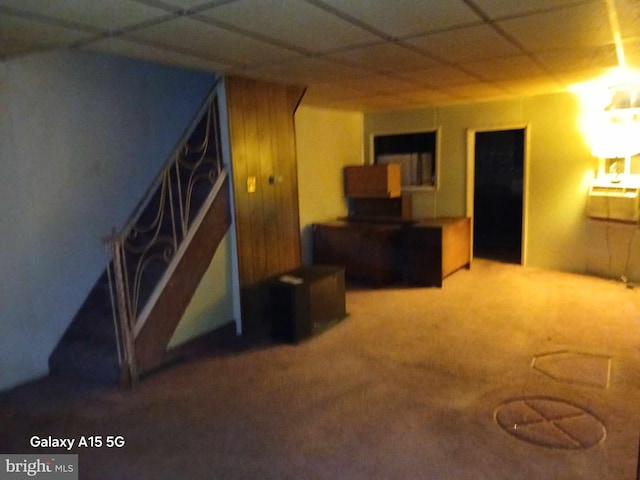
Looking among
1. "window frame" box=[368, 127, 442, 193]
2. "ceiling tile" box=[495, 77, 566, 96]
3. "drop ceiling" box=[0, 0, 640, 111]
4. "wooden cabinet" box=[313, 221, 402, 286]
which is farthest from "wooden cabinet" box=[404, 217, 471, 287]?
"drop ceiling" box=[0, 0, 640, 111]

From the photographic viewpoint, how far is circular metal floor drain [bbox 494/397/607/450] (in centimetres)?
237

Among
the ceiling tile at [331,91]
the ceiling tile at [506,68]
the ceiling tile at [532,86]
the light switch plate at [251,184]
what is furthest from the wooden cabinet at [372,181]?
the light switch plate at [251,184]

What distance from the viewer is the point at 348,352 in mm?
3582

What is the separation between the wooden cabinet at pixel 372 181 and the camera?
19.7ft

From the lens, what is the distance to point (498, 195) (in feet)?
21.3

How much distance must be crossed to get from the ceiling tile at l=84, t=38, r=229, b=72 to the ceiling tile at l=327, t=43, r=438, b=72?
0.90 m

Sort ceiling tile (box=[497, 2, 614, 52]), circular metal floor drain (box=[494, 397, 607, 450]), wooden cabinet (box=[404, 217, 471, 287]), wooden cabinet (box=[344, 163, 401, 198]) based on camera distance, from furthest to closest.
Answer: wooden cabinet (box=[344, 163, 401, 198])
wooden cabinet (box=[404, 217, 471, 287])
ceiling tile (box=[497, 2, 614, 52])
circular metal floor drain (box=[494, 397, 607, 450])

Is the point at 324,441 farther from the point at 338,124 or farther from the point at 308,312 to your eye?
the point at 338,124

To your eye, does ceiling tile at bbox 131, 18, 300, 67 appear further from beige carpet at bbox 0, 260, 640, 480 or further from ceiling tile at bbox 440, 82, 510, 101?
ceiling tile at bbox 440, 82, 510, 101

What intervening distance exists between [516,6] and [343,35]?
0.94m

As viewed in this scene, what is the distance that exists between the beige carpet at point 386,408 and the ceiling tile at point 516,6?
2143mm

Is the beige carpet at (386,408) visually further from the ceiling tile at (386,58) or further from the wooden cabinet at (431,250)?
the ceiling tile at (386,58)

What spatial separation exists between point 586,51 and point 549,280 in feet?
8.94

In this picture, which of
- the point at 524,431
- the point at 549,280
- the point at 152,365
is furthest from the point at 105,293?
the point at 549,280
